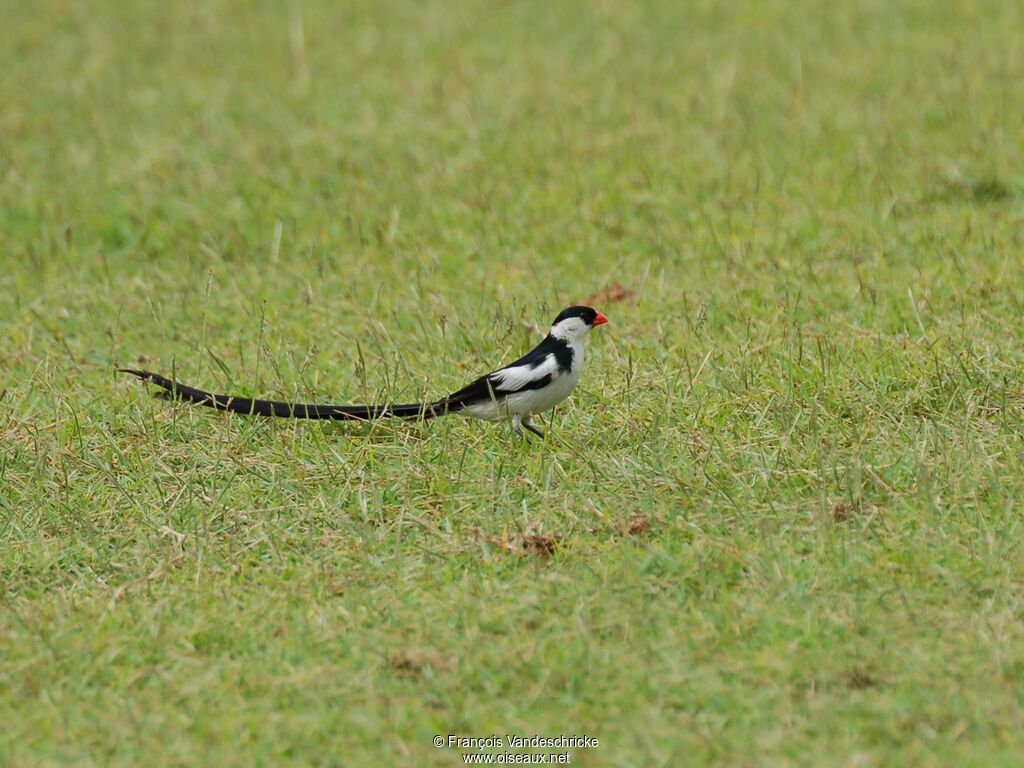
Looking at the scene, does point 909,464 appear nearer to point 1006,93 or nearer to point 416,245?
point 416,245

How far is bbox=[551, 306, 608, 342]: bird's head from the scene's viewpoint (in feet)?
19.2

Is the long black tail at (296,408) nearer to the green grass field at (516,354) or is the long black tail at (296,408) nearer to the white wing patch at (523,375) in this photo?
the green grass field at (516,354)

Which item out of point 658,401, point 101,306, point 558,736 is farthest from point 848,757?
point 101,306

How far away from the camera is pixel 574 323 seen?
19.3ft

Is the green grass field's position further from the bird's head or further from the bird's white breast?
the bird's head

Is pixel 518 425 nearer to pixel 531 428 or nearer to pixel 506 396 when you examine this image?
pixel 531 428

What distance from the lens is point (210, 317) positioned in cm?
749

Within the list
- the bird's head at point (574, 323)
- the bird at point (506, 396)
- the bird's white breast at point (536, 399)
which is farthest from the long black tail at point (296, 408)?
the bird's head at point (574, 323)

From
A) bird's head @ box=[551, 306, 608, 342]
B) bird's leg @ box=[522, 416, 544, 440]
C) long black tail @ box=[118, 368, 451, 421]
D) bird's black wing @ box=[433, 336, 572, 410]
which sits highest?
bird's head @ box=[551, 306, 608, 342]

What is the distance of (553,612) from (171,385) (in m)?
2.20

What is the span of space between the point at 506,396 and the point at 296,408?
0.88 m

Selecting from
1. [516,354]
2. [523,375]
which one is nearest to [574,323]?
[523,375]

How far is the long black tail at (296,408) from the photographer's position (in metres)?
5.76

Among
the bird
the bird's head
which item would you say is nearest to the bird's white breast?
the bird
